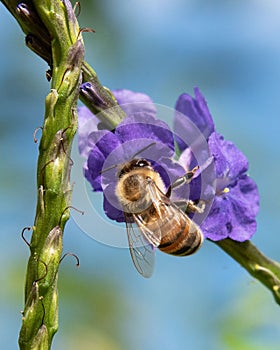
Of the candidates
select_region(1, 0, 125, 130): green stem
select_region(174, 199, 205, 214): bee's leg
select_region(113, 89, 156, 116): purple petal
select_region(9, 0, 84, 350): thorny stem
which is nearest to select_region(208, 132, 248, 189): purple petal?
select_region(174, 199, 205, 214): bee's leg

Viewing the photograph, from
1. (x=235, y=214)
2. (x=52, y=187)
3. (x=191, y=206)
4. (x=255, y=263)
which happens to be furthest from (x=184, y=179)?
(x=52, y=187)

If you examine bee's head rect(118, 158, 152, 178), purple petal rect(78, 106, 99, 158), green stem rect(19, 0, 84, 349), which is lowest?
green stem rect(19, 0, 84, 349)

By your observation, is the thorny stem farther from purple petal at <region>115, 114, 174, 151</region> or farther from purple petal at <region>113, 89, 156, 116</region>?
purple petal at <region>113, 89, 156, 116</region>

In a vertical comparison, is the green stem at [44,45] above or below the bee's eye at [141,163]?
above

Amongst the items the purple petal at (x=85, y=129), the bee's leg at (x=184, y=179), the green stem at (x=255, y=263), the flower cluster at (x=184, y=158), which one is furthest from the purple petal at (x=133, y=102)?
the green stem at (x=255, y=263)

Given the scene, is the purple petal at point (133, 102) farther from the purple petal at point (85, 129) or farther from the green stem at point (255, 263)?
the green stem at point (255, 263)
